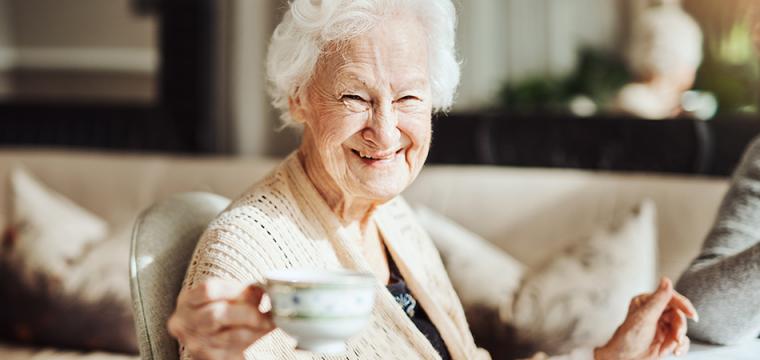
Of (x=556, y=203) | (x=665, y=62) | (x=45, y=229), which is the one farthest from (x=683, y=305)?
(x=45, y=229)

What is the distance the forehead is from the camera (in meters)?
1.18

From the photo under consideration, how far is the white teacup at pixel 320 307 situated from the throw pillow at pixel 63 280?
5.22 feet

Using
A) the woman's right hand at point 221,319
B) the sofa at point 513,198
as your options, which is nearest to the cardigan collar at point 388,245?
the woman's right hand at point 221,319

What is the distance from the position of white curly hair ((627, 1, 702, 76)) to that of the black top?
1.34m

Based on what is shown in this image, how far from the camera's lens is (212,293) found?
914 millimetres

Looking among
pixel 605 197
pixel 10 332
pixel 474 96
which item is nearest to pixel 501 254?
pixel 605 197

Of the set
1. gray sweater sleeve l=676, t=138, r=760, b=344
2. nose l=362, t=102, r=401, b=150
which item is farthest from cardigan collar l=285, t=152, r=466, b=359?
gray sweater sleeve l=676, t=138, r=760, b=344

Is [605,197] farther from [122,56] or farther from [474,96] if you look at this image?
[122,56]

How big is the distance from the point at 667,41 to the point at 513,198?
602mm

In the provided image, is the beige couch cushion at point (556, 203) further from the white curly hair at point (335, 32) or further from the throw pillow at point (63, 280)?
the white curly hair at point (335, 32)

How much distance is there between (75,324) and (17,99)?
150 cm

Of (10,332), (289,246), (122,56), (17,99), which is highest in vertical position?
(289,246)

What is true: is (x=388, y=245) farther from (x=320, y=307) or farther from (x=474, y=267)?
(x=474, y=267)

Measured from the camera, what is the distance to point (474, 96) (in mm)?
2750
